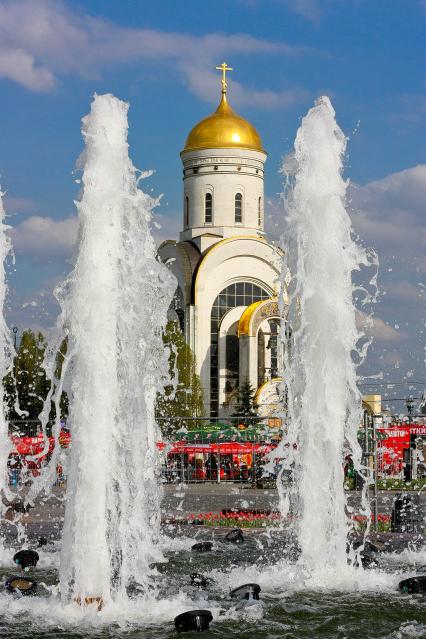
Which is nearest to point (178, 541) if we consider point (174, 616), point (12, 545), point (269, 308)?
point (12, 545)

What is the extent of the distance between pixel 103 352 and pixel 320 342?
2.70 meters

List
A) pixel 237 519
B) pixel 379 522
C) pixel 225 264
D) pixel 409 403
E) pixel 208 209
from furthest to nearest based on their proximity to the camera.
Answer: pixel 208 209, pixel 225 264, pixel 409 403, pixel 237 519, pixel 379 522

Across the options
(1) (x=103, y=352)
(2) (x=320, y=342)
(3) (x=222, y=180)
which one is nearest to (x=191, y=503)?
(2) (x=320, y=342)

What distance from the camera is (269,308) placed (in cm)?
4484

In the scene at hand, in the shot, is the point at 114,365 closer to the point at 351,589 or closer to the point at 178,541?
the point at 351,589

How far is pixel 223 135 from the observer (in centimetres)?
4847

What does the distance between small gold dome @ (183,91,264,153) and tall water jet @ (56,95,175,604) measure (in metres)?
38.7

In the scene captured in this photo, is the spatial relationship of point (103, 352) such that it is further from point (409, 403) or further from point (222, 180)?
point (222, 180)

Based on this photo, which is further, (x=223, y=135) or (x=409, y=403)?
(x=223, y=135)

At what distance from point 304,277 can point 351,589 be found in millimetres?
3047

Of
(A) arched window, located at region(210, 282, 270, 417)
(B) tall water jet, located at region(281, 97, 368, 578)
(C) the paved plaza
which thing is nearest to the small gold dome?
(A) arched window, located at region(210, 282, 270, 417)

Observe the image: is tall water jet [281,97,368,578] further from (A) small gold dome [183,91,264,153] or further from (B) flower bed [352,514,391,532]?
(A) small gold dome [183,91,264,153]

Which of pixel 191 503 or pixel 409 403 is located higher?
pixel 409 403

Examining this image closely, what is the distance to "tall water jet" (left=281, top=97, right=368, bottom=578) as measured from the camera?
10383 millimetres
